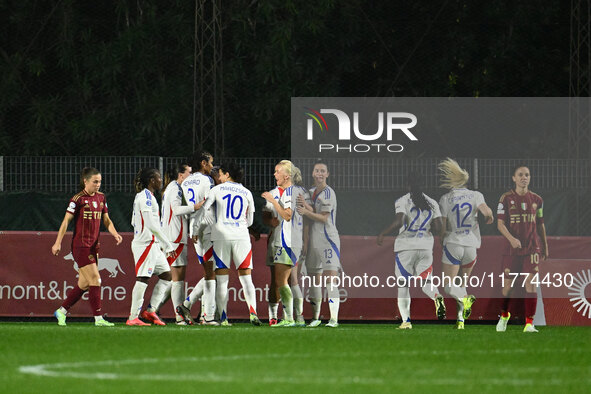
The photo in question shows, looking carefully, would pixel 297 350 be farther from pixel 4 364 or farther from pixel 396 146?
pixel 396 146

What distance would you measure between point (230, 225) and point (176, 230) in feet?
3.45

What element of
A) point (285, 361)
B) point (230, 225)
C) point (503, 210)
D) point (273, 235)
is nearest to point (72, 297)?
point (230, 225)

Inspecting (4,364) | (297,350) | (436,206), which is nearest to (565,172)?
(436,206)

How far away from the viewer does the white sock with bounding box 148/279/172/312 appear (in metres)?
15.2

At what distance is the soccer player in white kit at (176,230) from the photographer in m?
15.3

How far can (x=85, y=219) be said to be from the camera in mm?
14703

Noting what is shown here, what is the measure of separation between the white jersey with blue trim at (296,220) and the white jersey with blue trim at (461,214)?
1.77 m

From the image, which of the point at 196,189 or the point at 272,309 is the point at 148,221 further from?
the point at 272,309

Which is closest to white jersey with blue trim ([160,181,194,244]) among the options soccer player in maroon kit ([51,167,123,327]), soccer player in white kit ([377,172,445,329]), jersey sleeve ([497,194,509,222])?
soccer player in maroon kit ([51,167,123,327])

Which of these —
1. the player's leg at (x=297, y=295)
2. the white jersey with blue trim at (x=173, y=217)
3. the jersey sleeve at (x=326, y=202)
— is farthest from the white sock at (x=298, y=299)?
the white jersey with blue trim at (x=173, y=217)

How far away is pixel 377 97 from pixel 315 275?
1976cm

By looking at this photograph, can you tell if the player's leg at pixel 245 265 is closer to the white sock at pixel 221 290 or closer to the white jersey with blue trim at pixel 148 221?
the white sock at pixel 221 290

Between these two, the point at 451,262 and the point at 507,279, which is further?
the point at 451,262

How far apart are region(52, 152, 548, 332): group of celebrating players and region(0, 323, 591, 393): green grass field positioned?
4.37 feet
